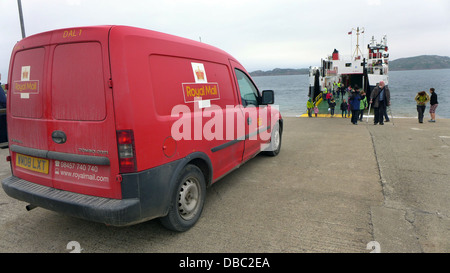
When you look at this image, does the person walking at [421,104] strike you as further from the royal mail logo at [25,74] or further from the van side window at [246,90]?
the royal mail logo at [25,74]

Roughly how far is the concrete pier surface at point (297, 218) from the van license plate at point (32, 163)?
0.75m

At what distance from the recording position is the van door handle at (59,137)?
2.63 m

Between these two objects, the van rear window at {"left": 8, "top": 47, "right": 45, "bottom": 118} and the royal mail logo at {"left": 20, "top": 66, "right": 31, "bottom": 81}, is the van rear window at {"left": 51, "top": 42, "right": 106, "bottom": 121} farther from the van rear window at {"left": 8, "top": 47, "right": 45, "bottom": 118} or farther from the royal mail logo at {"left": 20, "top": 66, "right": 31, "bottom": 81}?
the royal mail logo at {"left": 20, "top": 66, "right": 31, "bottom": 81}

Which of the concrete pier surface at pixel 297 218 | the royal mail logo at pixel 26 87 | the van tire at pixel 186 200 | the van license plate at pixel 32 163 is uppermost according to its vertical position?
the royal mail logo at pixel 26 87

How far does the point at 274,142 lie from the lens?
6.15m

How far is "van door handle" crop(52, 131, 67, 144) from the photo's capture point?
2635 mm

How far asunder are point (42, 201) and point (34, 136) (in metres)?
0.66

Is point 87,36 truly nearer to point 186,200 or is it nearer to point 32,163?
point 32,163

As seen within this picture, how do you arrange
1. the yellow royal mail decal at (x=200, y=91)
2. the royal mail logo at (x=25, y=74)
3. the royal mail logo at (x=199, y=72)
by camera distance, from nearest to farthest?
the royal mail logo at (x=25, y=74)
the yellow royal mail decal at (x=200, y=91)
the royal mail logo at (x=199, y=72)

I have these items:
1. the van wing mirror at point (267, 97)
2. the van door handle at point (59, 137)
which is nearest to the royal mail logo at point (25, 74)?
the van door handle at point (59, 137)

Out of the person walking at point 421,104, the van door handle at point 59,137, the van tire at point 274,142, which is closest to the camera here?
the van door handle at point 59,137

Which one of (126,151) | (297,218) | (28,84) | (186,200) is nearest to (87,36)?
(28,84)

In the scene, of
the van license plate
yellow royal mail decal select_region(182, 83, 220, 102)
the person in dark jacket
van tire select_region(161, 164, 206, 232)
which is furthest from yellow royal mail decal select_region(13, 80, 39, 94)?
the person in dark jacket

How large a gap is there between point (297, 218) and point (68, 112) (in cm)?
270
